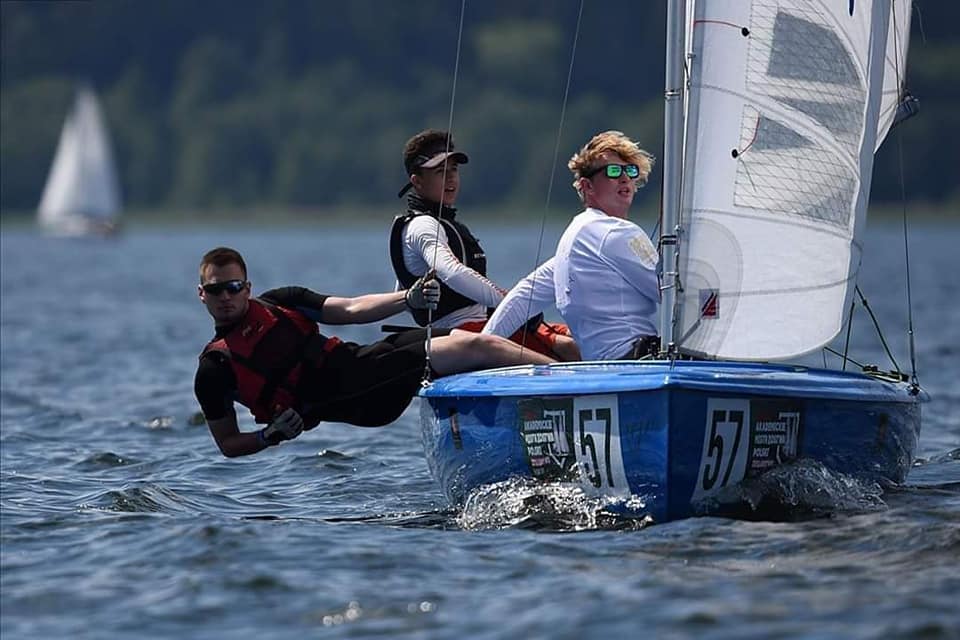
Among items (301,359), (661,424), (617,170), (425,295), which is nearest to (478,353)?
(425,295)

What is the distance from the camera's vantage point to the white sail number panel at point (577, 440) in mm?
7738

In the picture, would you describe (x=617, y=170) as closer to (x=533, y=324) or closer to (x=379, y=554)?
(x=533, y=324)

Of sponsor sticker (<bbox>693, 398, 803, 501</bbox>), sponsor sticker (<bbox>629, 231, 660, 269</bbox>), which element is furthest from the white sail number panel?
sponsor sticker (<bbox>629, 231, 660, 269</bbox>)

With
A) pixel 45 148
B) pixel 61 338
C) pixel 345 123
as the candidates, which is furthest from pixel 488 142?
pixel 61 338

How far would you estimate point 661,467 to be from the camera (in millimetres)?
7652

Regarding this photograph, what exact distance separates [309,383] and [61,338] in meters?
14.0

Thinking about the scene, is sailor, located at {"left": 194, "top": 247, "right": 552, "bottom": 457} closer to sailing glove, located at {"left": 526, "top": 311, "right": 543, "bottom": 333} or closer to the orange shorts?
the orange shorts

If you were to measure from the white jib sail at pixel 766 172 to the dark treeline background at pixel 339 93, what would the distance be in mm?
73132

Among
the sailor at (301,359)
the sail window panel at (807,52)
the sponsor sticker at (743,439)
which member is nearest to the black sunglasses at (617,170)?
the sail window panel at (807,52)

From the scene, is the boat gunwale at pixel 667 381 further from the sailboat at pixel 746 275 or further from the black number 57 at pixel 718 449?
the black number 57 at pixel 718 449

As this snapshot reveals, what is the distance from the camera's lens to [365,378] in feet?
29.4

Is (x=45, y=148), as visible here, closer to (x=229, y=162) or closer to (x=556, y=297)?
(x=229, y=162)

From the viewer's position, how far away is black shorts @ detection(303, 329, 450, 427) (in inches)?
351

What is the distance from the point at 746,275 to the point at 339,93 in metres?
93.8
